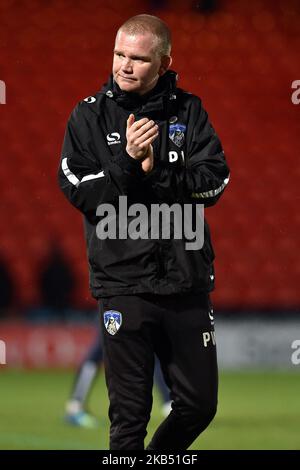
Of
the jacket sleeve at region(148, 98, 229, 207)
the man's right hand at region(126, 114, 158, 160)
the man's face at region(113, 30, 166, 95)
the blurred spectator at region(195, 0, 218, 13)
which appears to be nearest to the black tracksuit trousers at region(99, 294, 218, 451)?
the jacket sleeve at region(148, 98, 229, 207)

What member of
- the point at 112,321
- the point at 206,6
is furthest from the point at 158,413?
the point at 206,6

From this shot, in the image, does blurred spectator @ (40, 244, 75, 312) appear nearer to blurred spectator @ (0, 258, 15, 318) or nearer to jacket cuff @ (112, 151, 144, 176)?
blurred spectator @ (0, 258, 15, 318)

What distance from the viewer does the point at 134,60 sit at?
356 centimetres

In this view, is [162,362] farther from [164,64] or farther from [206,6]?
[206,6]

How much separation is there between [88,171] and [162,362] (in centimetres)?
65

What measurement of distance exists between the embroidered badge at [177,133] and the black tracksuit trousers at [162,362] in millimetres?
480

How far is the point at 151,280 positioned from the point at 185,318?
0.17 meters

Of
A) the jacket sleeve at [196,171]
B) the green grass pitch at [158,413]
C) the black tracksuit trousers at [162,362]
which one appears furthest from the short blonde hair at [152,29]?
the green grass pitch at [158,413]

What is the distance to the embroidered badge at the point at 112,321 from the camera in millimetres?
3547

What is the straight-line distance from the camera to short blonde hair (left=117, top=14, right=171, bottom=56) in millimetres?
3573

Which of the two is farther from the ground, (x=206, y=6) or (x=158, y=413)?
(x=206, y=6)

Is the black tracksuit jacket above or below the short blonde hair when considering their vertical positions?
below

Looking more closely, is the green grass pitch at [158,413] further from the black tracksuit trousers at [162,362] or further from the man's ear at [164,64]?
the man's ear at [164,64]

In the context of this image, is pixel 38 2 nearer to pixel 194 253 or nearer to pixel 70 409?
pixel 70 409
